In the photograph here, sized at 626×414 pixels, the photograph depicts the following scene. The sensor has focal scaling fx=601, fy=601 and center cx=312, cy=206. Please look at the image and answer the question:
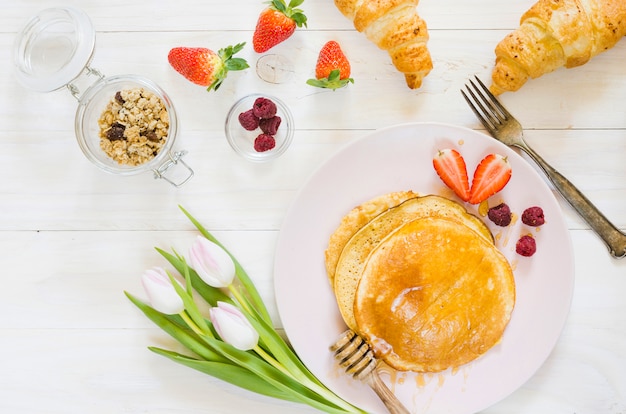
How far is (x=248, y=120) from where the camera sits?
1.67 meters

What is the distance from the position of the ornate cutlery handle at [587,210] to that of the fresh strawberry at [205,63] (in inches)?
33.8

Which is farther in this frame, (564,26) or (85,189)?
(85,189)

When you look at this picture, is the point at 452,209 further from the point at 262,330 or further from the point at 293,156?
the point at 262,330

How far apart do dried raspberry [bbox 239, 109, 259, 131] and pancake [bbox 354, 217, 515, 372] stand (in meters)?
0.49

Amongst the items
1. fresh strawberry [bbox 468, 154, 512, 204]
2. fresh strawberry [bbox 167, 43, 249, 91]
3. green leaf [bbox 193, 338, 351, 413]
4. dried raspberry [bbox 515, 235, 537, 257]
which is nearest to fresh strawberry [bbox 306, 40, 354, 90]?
fresh strawberry [bbox 167, 43, 249, 91]

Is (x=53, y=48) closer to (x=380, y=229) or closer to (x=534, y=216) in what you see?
(x=380, y=229)

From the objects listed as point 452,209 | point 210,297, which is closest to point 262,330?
point 210,297

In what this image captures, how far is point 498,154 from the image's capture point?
1.68 metres

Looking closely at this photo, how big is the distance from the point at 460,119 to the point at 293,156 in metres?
0.51

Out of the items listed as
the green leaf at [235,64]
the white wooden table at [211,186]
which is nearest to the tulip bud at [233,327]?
the white wooden table at [211,186]

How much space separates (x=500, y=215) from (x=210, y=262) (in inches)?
32.0

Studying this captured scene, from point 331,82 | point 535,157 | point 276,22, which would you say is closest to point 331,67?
point 331,82

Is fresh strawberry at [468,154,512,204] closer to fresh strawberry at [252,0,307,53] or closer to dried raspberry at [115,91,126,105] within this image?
fresh strawberry at [252,0,307,53]

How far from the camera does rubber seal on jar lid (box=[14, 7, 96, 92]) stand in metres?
1.68
